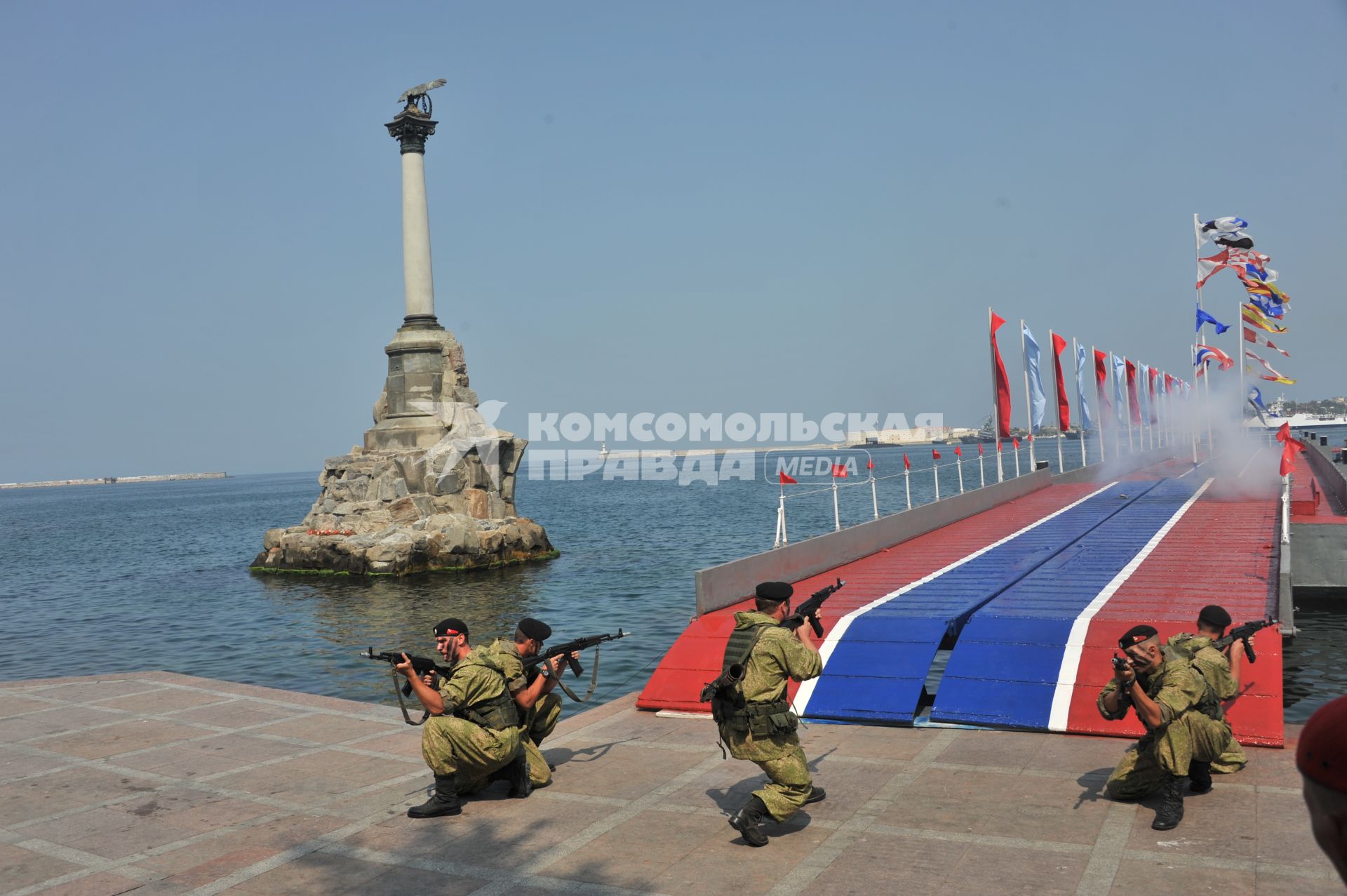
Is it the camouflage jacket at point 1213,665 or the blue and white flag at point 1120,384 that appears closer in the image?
the camouflage jacket at point 1213,665

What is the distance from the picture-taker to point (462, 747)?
26.5 ft

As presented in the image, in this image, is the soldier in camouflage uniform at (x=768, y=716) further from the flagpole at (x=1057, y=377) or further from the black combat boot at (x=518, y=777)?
the flagpole at (x=1057, y=377)

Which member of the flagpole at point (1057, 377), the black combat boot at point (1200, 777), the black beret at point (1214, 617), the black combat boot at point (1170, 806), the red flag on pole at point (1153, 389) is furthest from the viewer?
the red flag on pole at point (1153, 389)

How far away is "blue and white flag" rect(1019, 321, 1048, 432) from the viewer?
34312 mm

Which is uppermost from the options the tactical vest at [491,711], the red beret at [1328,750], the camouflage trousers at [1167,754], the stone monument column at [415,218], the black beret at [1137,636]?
the stone monument column at [415,218]

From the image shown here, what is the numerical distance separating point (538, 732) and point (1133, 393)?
5826cm

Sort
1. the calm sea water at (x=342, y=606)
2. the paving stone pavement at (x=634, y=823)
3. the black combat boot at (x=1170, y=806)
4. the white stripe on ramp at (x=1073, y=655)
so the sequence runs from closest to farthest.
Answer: the paving stone pavement at (x=634, y=823) < the black combat boot at (x=1170, y=806) < the white stripe on ramp at (x=1073, y=655) < the calm sea water at (x=342, y=606)

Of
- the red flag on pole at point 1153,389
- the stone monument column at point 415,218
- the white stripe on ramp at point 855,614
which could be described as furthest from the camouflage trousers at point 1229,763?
the red flag on pole at point 1153,389

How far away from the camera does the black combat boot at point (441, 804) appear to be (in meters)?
7.96

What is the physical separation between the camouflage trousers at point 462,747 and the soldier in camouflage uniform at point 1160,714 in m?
4.65

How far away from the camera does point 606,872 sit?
668 centimetres

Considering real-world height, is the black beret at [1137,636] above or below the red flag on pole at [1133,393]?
below

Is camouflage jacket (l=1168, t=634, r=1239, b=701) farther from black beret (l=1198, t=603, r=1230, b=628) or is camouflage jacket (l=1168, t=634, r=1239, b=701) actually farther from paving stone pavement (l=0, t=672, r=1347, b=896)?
paving stone pavement (l=0, t=672, r=1347, b=896)

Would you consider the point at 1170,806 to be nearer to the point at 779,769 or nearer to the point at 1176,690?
the point at 1176,690
